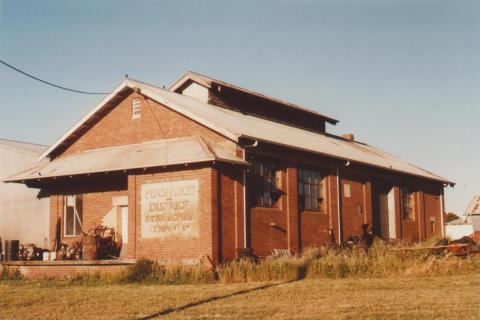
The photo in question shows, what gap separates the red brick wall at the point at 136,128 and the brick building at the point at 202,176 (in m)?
0.04

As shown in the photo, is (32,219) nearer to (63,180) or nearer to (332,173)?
(63,180)

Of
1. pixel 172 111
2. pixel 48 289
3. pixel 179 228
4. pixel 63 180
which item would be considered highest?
pixel 172 111

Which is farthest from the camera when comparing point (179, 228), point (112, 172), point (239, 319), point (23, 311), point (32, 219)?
point (32, 219)

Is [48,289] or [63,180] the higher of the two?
[63,180]

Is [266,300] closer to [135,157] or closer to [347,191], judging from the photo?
[135,157]

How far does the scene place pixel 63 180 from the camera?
25297mm

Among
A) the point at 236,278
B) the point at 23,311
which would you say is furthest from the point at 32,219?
the point at 23,311

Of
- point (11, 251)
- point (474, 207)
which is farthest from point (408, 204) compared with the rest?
point (474, 207)

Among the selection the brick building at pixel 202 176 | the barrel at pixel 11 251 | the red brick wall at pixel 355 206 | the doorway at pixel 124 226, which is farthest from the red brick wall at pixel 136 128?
the red brick wall at pixel 355 206

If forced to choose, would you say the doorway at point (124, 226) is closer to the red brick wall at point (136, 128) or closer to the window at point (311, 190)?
the red brick wall at point (136, 128)

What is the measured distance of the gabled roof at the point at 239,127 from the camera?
2164cm

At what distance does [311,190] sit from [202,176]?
20.7 ft

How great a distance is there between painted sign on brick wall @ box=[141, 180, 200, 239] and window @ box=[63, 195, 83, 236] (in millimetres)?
4701

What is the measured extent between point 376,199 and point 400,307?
19.3m
